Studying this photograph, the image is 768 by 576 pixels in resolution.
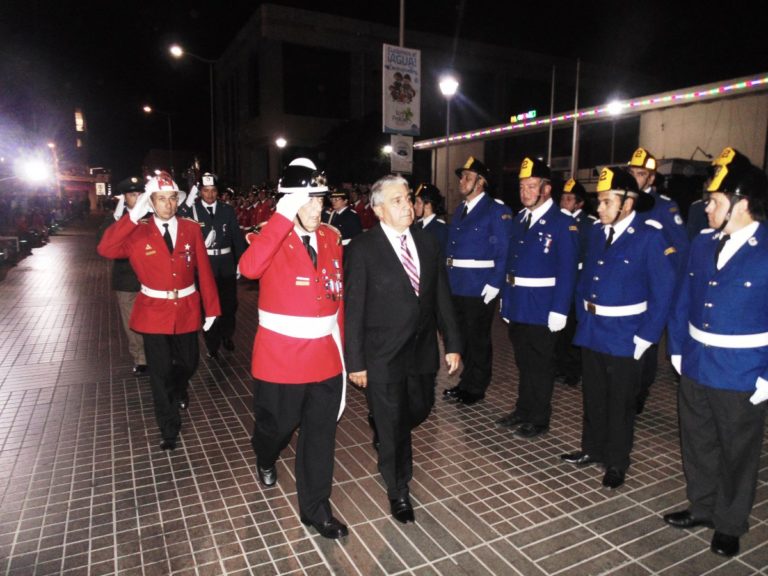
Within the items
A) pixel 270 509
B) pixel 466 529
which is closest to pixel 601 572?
pixel 466 529

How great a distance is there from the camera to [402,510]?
3.51 meters

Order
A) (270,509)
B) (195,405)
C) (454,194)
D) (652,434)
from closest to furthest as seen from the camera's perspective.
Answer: (270,509), (652,434), (195,405), (454,194)

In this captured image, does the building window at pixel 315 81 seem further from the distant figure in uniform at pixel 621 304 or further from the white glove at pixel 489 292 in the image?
the distant figure in uniform at pixel 621 304

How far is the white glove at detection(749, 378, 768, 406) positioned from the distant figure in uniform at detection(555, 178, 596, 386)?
3.03m

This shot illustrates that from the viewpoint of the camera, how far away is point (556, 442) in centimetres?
472

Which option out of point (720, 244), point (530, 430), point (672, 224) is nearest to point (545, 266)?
point (530, 430)

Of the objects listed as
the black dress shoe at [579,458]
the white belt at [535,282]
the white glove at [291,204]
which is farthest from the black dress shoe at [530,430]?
the white glove at [291,204]

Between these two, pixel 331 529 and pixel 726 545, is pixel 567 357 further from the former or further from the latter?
pixel 331 529

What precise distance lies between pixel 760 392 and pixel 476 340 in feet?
9.69

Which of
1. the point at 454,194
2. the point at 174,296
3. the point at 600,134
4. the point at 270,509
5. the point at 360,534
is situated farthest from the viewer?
the point at 454,194

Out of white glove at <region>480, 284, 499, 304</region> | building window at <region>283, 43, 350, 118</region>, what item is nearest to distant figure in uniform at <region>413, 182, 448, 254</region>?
white glove at <region>480, 284, 499, 304</region>

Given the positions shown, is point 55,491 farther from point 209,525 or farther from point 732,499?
point 732,499

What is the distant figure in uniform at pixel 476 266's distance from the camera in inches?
215

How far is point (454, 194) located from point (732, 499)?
85.6 feet
